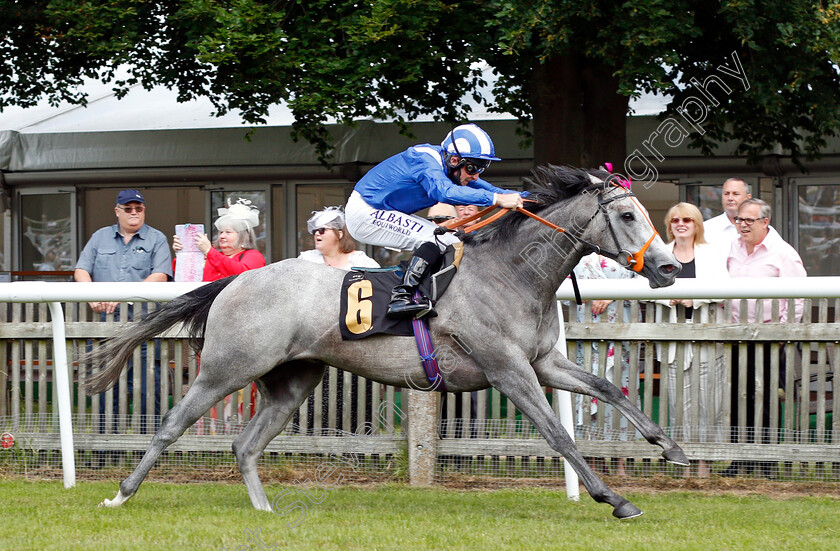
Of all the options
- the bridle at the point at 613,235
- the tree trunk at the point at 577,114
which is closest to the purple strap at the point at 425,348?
the bridle at the point at 613,235

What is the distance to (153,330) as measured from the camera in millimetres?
5605

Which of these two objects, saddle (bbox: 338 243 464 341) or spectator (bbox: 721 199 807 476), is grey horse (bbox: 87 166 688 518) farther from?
spectator (bbox: 721 199 807 476)

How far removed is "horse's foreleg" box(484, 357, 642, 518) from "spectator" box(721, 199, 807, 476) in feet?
4.69

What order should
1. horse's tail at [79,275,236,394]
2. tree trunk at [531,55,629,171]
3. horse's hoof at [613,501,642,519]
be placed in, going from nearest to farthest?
1. horse's hoof at [613,501,642,519]
2. horse's tail at [79,275,236,394]
3. tree trunk at [531,55,629,171]

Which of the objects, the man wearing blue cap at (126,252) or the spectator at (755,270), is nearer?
the spectator at (755,270)

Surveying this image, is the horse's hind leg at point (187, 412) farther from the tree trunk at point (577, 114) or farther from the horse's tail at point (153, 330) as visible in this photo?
the tree trunk at point (577, 114)

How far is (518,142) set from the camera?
511 inches

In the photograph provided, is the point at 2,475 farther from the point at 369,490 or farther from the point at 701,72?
the point at 701,72

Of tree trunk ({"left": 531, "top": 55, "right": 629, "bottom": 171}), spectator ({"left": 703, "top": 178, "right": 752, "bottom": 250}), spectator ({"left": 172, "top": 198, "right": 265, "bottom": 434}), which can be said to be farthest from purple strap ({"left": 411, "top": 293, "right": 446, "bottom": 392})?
tree trunk ({"left": 531, "top": 55, "right": 629, "bottom": 171})

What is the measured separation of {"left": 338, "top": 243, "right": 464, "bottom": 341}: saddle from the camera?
16.5ft

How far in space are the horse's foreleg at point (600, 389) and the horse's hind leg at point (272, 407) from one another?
1201 millimetres

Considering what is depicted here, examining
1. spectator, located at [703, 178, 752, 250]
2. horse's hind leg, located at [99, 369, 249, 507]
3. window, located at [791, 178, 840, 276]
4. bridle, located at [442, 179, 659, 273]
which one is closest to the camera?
bridle, located at [442, 179, 659, 273]

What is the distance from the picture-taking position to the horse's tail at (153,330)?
549 centimetres

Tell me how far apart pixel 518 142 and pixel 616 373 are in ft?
24.3
